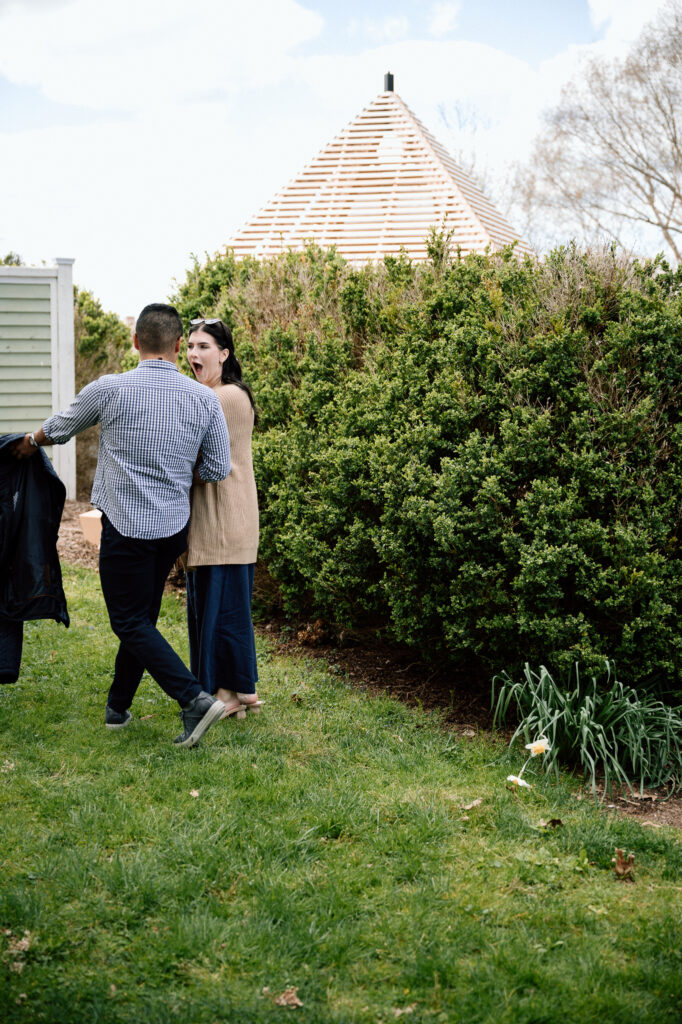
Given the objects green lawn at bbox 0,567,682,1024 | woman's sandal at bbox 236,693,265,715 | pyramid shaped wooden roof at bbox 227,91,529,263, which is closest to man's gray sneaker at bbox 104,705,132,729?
green lawn at bbox 0,567,682,1024

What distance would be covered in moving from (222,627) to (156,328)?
164 cm

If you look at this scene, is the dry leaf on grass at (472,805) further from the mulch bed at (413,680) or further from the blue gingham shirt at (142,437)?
the blue gingham shirt at (142,437)

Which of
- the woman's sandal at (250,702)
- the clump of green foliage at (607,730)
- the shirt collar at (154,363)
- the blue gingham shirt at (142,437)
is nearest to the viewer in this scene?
the blue gingham shirt at (142,437)

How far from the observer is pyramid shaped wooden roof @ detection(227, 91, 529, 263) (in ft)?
37.0

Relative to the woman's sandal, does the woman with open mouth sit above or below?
above

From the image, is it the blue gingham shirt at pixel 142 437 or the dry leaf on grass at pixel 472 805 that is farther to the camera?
the blue gingham shirt at pixel 142 437

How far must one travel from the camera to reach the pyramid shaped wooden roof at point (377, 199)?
11289 millimetres

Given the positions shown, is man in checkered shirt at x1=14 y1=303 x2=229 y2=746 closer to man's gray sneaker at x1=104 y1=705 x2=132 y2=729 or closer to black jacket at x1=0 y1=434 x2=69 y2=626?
black jacket at x1=0 y1=434 x2=69 y2=626

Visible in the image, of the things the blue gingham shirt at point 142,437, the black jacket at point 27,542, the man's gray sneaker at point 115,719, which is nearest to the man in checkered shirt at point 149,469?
the blue gingham shirt at point 142,437

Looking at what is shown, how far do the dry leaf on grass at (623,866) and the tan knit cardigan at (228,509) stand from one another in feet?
7.65

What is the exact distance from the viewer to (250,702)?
5266mm

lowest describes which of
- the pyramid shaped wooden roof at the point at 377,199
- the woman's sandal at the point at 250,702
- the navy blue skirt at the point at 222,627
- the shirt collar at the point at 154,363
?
the woman's sandal at the point at 250,702

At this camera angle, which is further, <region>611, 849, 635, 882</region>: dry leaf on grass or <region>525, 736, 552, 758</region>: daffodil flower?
<region>525, 736, 552, 758</region>: daffodil flower

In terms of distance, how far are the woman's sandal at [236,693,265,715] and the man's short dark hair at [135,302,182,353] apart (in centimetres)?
201
